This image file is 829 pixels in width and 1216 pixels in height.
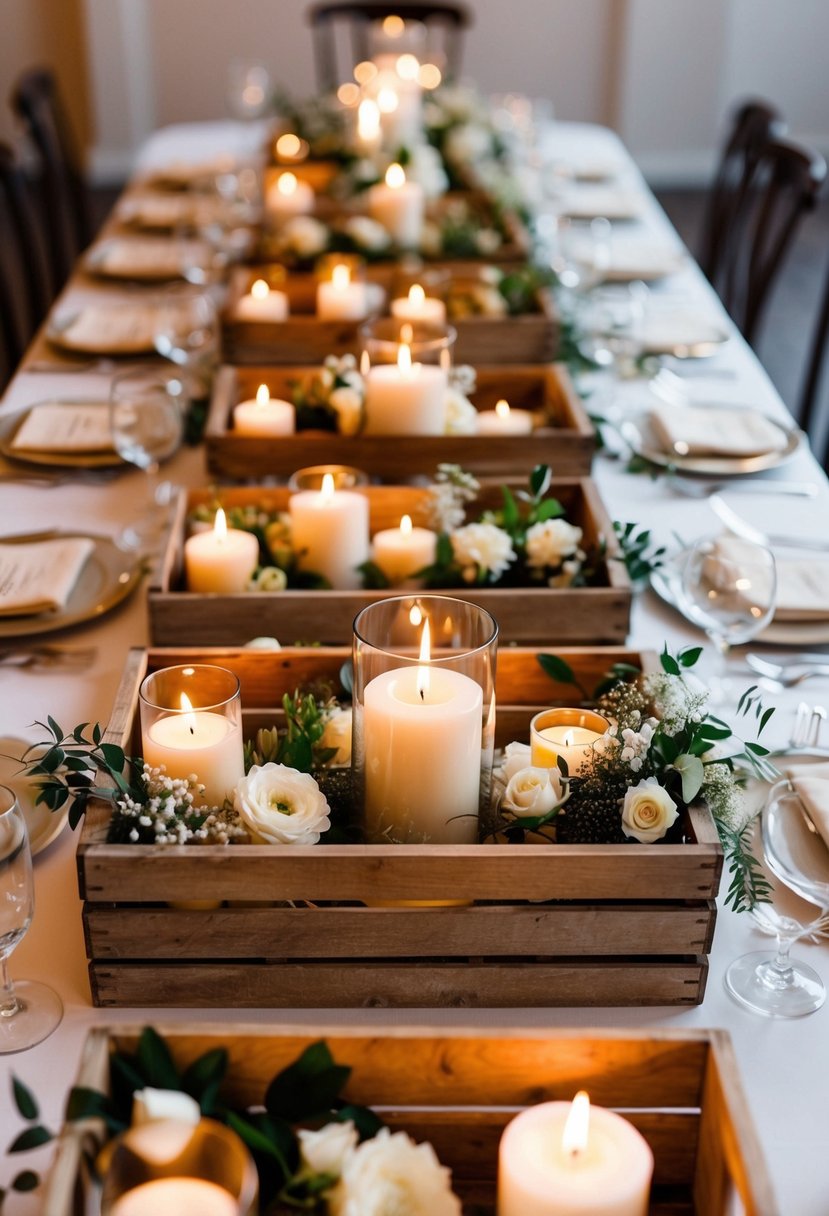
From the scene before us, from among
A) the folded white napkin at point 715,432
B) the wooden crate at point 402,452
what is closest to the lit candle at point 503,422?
the wooden crate at point 402,452

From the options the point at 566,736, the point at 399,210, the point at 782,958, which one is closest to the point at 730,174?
the point at 399,210

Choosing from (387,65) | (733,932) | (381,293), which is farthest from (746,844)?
(387,65)

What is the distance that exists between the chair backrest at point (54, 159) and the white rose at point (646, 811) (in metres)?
3.28

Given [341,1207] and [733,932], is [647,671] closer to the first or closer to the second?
[733,932]

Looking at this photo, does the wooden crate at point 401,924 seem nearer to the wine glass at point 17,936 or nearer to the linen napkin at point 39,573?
the wine glass at point 17,936

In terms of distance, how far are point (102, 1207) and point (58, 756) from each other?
412 mm

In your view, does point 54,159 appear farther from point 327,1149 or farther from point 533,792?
point 327,1149

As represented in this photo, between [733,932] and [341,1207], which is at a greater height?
[341,1207]

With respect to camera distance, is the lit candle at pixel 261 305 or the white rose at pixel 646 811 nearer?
the white rose at pixel 646 811

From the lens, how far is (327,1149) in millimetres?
745

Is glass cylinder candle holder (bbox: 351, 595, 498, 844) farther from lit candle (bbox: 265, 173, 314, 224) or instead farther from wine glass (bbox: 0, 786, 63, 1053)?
lit candle (bbox: 265, 173, 314, 224)

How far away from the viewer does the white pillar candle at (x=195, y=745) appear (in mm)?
1040

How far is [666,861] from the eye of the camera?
972 mm

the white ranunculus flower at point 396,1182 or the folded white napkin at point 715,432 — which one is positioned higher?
the white ranunculus flower at point 396,1182
